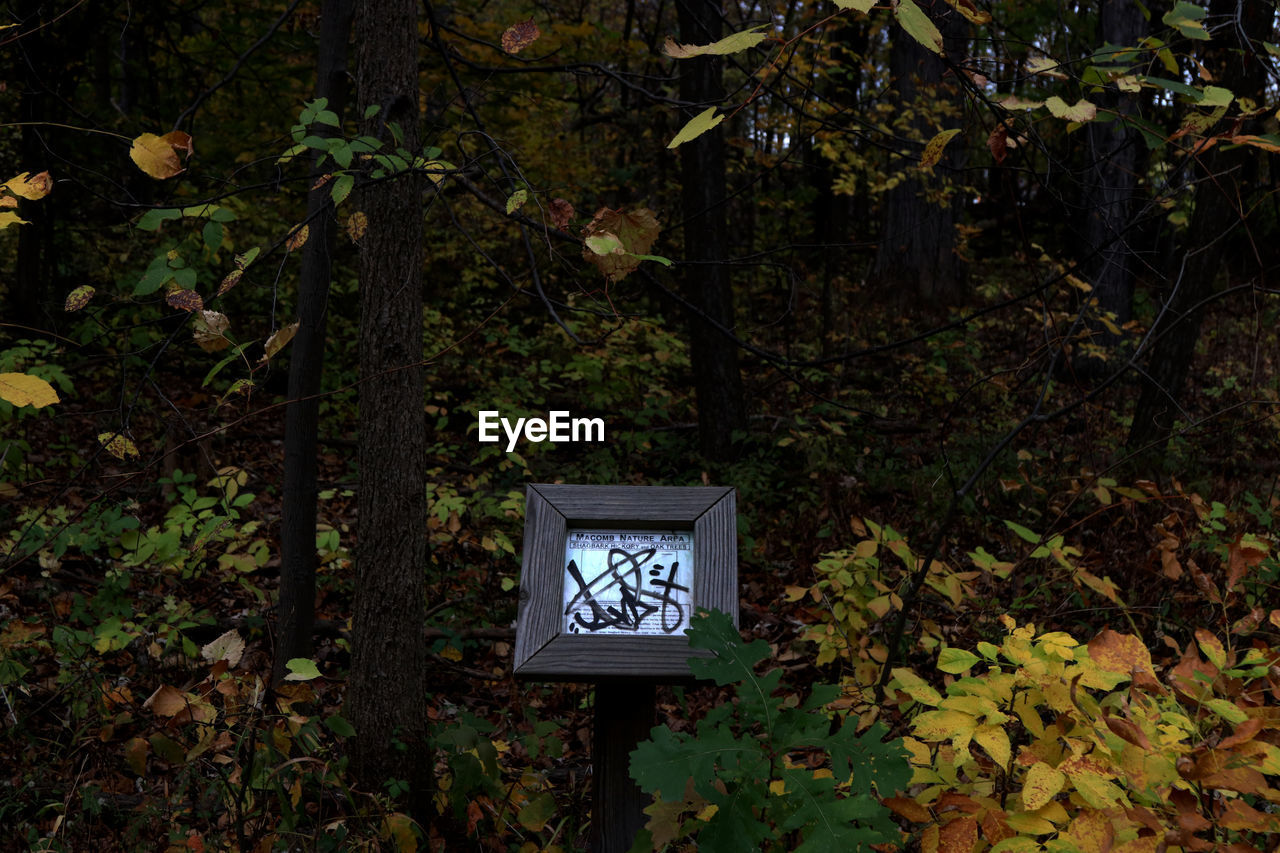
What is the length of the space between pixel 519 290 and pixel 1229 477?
7.20 meters

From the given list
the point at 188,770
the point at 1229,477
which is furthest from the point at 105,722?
the point at 1229,477

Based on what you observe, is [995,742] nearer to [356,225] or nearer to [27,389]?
[27,389]

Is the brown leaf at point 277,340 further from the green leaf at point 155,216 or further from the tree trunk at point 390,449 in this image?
the tree trunk at point 390,449

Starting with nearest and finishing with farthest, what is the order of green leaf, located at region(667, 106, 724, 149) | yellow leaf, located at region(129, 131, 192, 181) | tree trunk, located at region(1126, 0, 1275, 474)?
green leaf, located at region(667, 106, 724, 149) → yellow leaf, located at region(129, 131, 192, 181) → tree trunk, located at region(1126, 0, 1275, 474)

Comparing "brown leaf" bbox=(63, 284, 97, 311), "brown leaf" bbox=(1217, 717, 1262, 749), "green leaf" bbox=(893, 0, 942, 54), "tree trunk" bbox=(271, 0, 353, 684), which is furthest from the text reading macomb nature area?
"green leaf" bbox=(893, 0, 942, 54)

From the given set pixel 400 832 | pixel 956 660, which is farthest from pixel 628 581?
pixel 400 832

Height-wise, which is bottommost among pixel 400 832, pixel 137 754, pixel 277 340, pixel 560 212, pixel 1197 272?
pixel 400 832

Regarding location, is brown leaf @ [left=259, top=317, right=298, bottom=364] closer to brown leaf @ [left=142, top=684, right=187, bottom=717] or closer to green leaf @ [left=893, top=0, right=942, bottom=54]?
brown leaf @ [left=142, top=684, right=187, bottom=717]

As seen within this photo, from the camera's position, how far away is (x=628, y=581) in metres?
2.47

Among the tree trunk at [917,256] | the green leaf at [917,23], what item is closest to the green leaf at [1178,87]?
the green leaf at [917,23]

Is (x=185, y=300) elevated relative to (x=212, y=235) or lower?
lower

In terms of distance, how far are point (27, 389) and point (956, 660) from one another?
203 centimetres

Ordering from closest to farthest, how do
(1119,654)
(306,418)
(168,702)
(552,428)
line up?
(1119,654)
(168,702)
(306,418)
(552,428)

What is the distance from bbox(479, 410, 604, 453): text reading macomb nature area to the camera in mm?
8180
